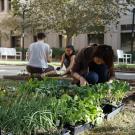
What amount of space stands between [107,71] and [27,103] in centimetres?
326

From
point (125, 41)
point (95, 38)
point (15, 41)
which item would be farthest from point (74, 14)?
point (15, 41)

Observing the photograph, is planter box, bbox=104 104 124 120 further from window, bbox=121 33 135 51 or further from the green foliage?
window, bbox=121 33 135 51

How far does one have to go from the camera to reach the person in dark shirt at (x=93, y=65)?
28.3ft

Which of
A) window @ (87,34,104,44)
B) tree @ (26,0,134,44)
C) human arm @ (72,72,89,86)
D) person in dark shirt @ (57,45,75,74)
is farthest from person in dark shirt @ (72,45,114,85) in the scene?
window @ (87,34,104,44)

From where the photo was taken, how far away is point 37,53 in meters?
13.3

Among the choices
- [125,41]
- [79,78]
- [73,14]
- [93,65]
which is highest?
[73,14]

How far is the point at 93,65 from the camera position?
365 inches

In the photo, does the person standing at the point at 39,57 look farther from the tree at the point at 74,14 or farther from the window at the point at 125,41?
the window at the point at 125,41

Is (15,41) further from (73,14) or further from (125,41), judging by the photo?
(73,14)

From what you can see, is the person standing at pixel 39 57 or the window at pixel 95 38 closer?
the person standing at pixel 39 57

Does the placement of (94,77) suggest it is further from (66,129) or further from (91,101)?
(66,129)

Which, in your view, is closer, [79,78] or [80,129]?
[80,129]

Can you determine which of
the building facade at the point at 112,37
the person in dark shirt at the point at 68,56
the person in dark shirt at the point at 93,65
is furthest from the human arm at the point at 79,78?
the building facade at the point at 112,37

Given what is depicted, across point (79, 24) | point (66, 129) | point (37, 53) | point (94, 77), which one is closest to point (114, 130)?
point (66, 129)
